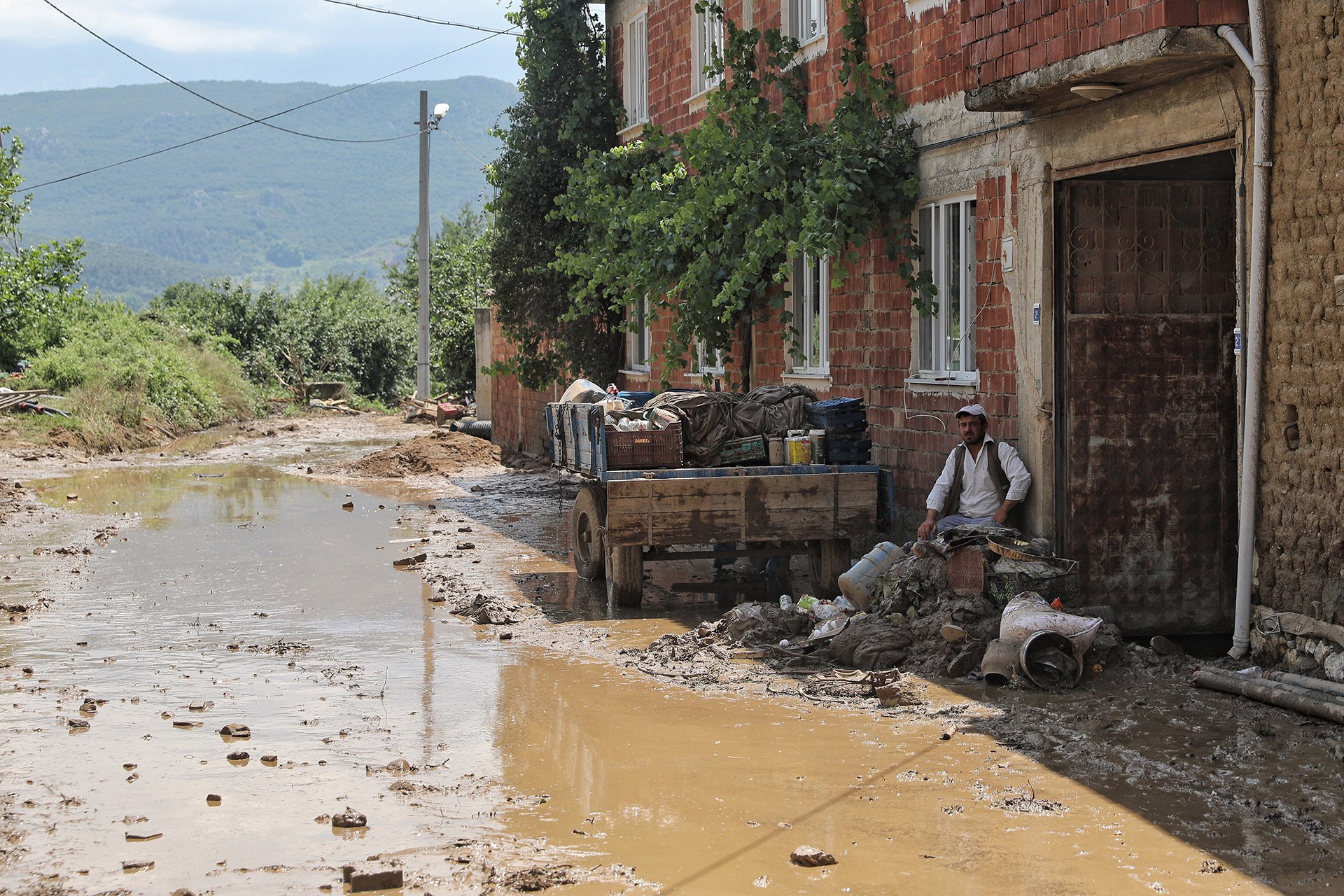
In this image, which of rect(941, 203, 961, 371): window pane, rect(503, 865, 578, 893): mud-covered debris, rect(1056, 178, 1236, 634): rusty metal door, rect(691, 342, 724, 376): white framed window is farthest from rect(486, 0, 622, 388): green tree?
rect(503, 865, 578, 893): mud-covered debris

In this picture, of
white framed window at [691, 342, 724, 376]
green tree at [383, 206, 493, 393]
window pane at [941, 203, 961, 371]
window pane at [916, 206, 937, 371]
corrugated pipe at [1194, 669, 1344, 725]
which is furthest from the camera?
green tree at [383, 206, 493, 393]

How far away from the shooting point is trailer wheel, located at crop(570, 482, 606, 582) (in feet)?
36.7

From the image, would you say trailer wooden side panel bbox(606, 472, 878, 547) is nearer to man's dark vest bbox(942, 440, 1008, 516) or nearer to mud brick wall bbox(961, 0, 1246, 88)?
man's dark vest bbox(942, 440, 1008, 516)

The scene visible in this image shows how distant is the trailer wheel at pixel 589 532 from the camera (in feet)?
36.7

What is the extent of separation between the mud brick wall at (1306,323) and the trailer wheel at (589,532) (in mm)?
5202

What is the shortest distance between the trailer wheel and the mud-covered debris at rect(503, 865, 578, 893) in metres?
5.87

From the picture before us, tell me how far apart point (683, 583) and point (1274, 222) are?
18.9ft

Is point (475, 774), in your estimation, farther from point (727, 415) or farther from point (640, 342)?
point (640, 342)

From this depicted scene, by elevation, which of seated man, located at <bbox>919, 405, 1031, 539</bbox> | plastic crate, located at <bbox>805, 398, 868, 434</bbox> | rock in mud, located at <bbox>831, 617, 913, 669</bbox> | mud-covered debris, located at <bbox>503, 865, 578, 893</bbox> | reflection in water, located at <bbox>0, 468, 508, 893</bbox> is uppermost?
plastic crate, located at <bbox>805, 398, 868, 434</bbox>

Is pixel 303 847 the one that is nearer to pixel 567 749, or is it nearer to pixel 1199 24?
pixel 567 749

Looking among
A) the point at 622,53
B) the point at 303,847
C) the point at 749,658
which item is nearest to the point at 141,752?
the point at 303,847

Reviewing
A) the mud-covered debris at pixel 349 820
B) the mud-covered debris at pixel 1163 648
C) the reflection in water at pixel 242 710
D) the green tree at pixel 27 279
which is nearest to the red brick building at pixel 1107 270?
the mud-covered debris at pixel 1163 648

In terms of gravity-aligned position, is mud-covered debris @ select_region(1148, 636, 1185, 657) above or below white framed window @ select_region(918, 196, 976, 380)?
below

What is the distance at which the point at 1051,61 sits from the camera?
845 cm
